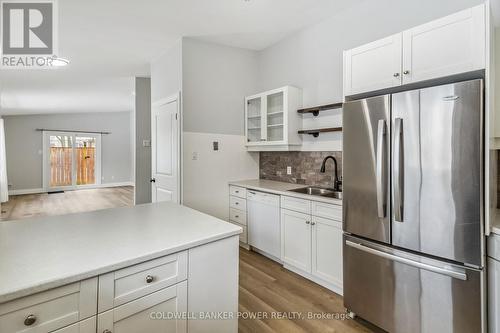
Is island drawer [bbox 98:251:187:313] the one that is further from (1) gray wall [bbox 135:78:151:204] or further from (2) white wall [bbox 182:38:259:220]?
(1) gray wall [bbox 135:78:151:204]

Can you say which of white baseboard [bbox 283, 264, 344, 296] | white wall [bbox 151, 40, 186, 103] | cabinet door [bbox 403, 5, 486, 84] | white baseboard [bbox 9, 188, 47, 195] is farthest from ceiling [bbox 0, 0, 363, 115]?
white baseboard [bbox 9, 188, 47, 195]

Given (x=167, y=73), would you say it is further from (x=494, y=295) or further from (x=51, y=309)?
(x=494, y=295)

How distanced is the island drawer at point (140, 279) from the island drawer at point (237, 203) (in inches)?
87.5

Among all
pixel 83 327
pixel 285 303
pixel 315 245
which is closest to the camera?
pixel 83 327

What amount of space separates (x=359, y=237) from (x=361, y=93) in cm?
115

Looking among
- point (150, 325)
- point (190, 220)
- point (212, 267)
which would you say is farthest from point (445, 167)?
point (150, 325)

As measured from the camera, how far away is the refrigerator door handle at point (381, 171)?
1809 mm

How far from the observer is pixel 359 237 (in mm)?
2027

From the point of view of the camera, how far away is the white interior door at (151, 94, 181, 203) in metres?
3.49

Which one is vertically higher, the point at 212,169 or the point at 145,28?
A: the point at 145,28

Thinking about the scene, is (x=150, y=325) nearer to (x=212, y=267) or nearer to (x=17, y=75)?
(x=212, y=267)

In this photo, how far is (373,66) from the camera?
201 cm
